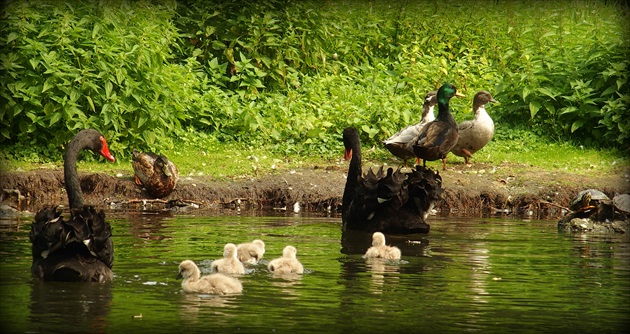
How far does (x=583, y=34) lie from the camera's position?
20391 millimetres

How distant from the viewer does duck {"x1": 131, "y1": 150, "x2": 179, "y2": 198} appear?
47.9 ft

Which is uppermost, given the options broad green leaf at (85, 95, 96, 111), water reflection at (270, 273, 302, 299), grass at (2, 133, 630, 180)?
broad green leaf at (85, 95, 96, 111)

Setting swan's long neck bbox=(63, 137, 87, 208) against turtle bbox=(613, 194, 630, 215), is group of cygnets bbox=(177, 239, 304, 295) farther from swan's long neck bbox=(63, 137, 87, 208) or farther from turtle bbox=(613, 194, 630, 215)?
turtle bbox=(613, 194, 630, 215)

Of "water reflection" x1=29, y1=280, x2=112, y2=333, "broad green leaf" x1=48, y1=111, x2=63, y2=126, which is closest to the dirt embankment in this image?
"broad green leaf" x1=48, y1=111, x2=63, y2=126

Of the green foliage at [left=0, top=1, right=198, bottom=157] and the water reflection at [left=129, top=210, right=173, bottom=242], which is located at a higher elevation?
the green foliage at [left=0, top=1, right=198, bottom=157]

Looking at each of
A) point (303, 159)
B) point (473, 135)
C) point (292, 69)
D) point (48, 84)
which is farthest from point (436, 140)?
point (48, 84)

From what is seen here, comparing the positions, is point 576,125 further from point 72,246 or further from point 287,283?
point 72,246

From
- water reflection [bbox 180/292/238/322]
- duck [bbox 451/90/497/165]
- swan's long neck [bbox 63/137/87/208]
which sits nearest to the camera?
water reflection [bbox 180/292/238/322]

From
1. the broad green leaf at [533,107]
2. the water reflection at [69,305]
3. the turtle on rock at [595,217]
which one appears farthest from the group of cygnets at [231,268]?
the broad green leaf at [533,107]

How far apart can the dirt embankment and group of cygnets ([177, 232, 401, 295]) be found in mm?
4530

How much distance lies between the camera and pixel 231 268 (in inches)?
364

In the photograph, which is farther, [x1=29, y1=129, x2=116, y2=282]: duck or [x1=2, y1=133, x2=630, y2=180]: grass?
[x1=2, y1=133, x2=630, y2=180]: grass

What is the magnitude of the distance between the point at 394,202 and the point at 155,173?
12.3 feet

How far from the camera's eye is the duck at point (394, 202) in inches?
477
